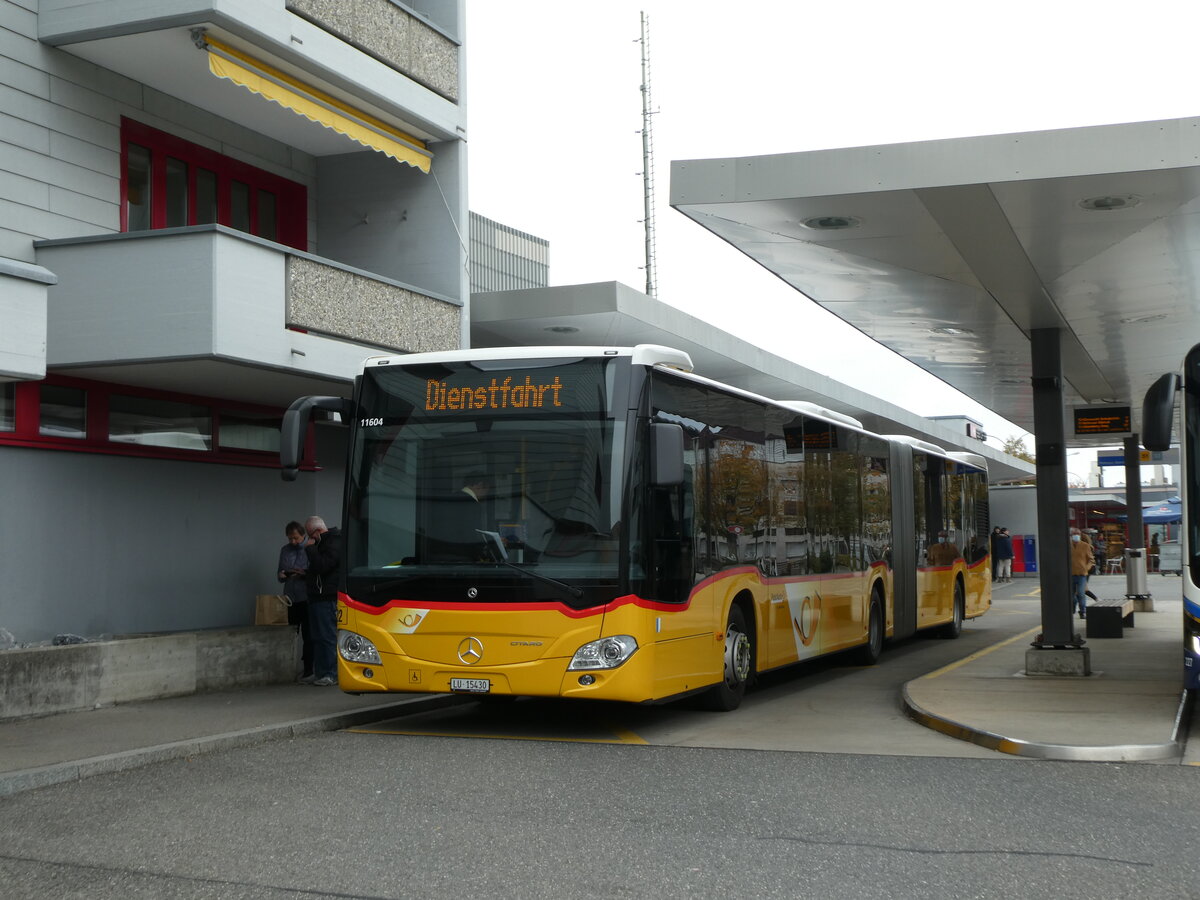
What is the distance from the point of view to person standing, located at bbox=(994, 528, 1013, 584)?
48.1 meters

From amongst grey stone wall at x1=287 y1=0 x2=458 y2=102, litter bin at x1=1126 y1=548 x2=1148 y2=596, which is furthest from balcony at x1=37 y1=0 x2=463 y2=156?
litter bin at x1=1126 y1=548 x2=1148 y2=596

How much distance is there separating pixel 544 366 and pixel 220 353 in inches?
→ 140

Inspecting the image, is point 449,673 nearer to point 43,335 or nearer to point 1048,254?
point 43,335

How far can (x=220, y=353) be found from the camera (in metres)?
12.7

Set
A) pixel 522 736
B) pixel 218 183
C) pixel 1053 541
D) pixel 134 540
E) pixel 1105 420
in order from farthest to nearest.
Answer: pixel 1105 420
pixel 218 183
pixel 1053 541
pixel 134 540
pixel 522 736

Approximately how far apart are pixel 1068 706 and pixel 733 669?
9.60ft


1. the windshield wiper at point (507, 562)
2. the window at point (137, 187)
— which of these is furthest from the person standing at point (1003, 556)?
the windshield wiper at point (507, 562)

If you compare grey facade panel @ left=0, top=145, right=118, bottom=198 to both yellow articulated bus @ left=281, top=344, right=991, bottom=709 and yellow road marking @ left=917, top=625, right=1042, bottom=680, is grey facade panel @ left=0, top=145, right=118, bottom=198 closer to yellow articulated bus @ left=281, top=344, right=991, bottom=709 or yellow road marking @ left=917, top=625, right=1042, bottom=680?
yellow articulated bus @ left=281, top=344, right=991, bottom=709

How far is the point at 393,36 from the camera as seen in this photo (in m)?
16.0

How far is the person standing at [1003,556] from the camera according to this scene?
1892 inches

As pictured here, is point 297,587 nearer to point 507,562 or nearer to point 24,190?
point 24,190

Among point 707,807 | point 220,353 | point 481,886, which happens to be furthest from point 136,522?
point 481,886

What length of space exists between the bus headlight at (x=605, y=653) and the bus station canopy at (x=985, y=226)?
3.75m

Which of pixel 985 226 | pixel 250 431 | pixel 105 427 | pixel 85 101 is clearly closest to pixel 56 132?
pixel 85 101
